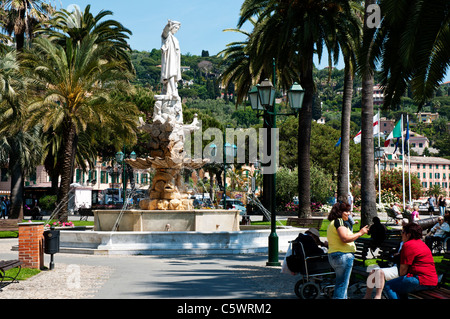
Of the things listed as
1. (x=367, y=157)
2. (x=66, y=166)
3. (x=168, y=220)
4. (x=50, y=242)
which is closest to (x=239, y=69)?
(x=66, y=166)

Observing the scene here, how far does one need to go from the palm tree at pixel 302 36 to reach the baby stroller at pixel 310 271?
644 inches

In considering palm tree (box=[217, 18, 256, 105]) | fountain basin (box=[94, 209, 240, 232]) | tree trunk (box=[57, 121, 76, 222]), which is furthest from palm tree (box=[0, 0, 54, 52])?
fountain basin (box=[94, 209, 240, 232])

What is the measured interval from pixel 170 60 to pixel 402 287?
52.3 ft

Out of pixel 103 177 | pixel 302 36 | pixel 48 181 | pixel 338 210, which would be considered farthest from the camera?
pixel 103 177

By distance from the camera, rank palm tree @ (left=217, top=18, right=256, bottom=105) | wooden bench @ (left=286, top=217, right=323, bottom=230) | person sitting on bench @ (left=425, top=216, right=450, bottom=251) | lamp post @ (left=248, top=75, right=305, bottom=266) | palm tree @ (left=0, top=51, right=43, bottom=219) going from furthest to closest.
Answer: palm tree @ (left=217, top=18, right=256, bottom=105)
palm tree @ (left=0, top=51, right=43, bottom=219)
wooden bench @ (left=286, top=217, right=323, bottom=230)
person sitting on bench @ (left=425, top=216, right=450, bottom=251)
lamp post @ (left=248, top=75, right=305, bottom=266)

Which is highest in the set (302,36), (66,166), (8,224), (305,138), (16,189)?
(302,36)

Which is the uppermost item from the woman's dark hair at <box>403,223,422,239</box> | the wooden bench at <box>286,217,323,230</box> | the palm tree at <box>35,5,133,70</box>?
the palm tree at <box>35,5,133,70</box>

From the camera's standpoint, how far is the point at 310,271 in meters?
9.38

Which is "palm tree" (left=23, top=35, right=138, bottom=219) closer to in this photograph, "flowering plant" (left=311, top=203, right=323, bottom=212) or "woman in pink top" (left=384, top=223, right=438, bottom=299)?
"flowering plant" (left=311, top=203, right=323, bottom=212)

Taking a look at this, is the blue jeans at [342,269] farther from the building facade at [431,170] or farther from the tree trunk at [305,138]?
the building facade at [431,170]

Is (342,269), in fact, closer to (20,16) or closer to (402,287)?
(402,287)

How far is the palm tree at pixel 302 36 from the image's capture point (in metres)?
25.0

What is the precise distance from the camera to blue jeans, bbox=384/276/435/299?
737 cm
